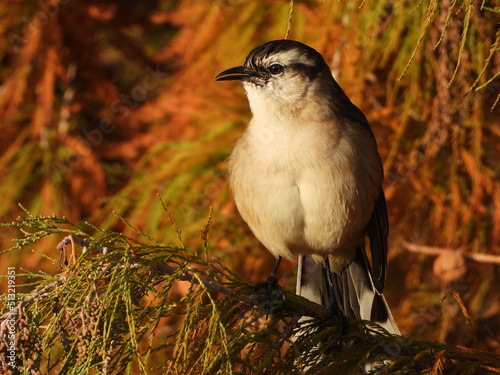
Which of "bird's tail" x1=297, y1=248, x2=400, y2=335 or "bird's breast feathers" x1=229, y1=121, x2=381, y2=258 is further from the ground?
"bird's breast feathers" x1=229, y1=121, x2=381, y2=258

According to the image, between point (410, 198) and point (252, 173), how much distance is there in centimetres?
136

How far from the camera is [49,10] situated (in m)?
5.56

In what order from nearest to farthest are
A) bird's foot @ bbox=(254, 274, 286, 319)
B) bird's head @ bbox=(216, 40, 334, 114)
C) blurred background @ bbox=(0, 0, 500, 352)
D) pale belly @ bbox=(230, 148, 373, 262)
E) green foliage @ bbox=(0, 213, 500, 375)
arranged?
green foliage @ bbox=(0, 213, 500, 375) → bird's foot @ bbox=(254, 274, 286, 319) → pale belly @ bbox=(230, 148, 373, 262) → bird's head @ bbox=(216, 40, 334, 114) → blurred background @ bbox=(0, 0, 500, 352)

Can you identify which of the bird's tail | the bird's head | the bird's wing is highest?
the bird's head

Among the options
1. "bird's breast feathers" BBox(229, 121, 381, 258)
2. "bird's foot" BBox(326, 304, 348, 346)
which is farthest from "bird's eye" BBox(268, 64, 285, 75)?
"bird's foot" BBox(326, 304, 348, 346)

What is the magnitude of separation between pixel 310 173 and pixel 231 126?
5.03ft

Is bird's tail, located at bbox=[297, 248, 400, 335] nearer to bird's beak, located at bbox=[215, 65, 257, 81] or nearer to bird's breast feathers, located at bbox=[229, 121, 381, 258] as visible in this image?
bird's breast feathers, located at bbox=[229, 121, 381, 258]

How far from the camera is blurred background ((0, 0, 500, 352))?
378cm

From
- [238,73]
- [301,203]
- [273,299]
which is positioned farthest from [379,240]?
[273,299]

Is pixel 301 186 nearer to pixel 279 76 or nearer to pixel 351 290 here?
pixel 279 76

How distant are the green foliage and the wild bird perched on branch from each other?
19.3 inches

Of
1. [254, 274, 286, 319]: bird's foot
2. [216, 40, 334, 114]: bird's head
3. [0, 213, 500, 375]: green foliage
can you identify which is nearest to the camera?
[0, 213, 500, 375]: green foliage

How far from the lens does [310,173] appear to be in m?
3.09

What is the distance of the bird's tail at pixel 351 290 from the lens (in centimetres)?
353
